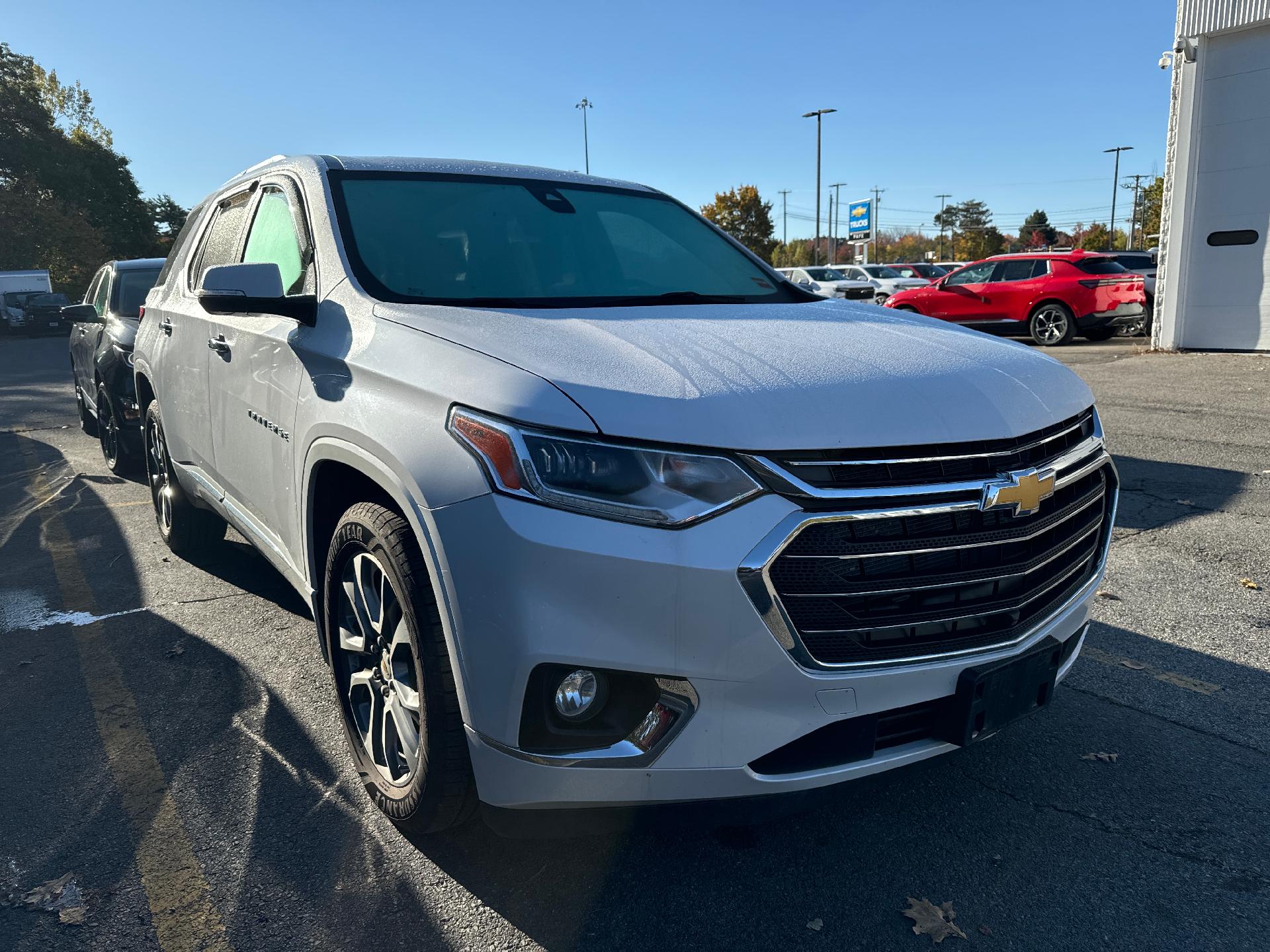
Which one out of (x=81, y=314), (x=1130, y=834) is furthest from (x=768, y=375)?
(x=81, y=314)

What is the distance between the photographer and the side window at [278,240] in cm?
326

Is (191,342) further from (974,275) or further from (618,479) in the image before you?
(974,275)

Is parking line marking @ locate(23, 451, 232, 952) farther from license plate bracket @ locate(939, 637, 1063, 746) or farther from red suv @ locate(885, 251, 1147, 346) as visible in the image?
red suv @ locate(885, 251, 1147, 346)

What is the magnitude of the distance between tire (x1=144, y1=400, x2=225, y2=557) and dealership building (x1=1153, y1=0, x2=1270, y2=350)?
1434cm

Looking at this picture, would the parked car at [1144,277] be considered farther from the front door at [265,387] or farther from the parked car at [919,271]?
the front door at [265,387]

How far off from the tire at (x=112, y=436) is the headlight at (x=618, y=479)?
660 centimetres

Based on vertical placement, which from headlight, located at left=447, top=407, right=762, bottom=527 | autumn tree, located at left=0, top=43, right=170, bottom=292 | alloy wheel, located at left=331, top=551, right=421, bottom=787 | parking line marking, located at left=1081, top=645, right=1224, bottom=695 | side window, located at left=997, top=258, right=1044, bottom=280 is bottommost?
parking line marking, located at left=1081, top=645, right=1224, bottom=695

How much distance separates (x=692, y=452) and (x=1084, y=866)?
1554 millimetres

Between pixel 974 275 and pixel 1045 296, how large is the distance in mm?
1676

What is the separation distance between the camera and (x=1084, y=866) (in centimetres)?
246

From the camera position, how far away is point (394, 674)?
252cm

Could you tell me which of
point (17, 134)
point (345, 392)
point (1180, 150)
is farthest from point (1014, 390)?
point (17, 134)

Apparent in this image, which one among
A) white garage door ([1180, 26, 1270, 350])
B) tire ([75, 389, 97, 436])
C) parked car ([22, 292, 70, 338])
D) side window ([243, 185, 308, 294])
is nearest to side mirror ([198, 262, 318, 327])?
side window ([243, 185, 308, 294])

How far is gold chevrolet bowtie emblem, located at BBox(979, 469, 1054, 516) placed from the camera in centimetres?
213
